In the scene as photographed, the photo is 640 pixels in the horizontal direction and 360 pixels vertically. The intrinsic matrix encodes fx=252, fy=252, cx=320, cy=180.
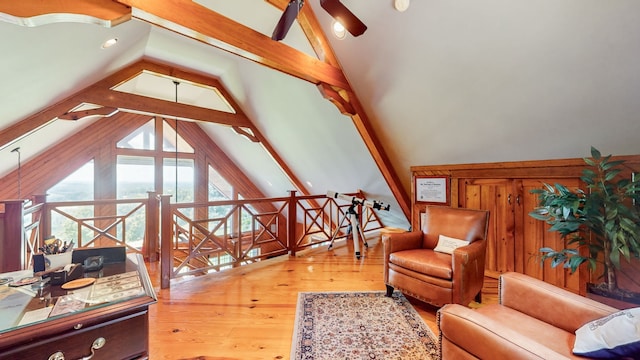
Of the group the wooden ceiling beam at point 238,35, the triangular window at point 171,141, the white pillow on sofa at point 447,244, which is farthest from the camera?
the triangular window at point 171,141

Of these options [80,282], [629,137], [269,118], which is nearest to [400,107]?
[629,137]

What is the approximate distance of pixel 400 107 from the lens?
10.2 ft

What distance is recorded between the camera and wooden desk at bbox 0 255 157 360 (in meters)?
0.72

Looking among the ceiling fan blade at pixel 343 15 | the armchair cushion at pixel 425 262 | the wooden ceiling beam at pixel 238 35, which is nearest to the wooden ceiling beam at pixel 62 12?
the wooden ceiling beam at pixel 238 35

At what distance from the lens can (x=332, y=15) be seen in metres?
1.69

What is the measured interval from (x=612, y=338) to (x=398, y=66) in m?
2.55

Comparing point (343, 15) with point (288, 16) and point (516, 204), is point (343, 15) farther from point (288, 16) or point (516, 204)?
point (516, 204)

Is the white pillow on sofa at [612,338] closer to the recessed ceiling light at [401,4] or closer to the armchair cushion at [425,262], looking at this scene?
the armchair cushion at [425,262]

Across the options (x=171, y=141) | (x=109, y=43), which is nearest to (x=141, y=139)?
(x=171, y=141)

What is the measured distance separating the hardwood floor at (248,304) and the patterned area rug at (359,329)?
0.11 meters

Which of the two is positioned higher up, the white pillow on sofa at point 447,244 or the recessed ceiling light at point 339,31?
the recessed ceiling light at point 339,31

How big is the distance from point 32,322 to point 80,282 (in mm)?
312

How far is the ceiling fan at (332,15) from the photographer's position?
5.26 ft

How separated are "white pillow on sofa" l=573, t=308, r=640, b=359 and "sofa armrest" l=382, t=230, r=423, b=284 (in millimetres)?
1553
